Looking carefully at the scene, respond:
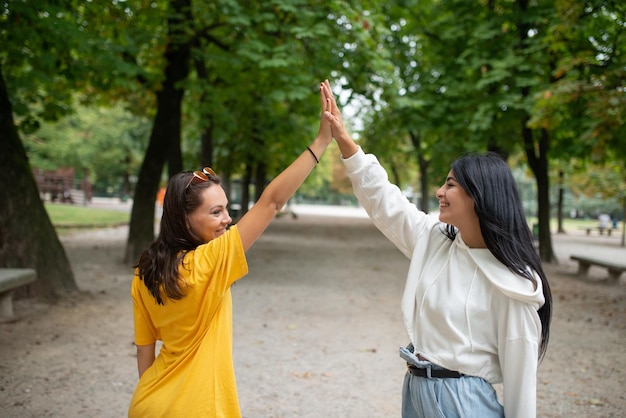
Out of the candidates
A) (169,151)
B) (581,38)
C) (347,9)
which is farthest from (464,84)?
(169,151)

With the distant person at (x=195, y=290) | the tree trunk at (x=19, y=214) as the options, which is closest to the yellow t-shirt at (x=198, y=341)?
the distant person at (x=195, y=290)

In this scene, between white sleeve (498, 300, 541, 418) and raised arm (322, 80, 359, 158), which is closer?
white sleeve (498, 300, 541, 418)

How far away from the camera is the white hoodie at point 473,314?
182 centimetres

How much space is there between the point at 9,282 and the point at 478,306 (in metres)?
6.03

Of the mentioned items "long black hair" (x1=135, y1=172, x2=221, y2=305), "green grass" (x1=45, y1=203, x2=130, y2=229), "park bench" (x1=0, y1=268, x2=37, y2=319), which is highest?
"long black hair" (x1=135, y1=172, x2=221, y2=305)

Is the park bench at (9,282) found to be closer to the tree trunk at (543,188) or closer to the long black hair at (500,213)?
the long black hair at (500,213)

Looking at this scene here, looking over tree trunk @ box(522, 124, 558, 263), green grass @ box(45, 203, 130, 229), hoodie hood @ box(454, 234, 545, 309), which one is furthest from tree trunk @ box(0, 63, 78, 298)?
green grass @ box(45, 203, 130, 229)

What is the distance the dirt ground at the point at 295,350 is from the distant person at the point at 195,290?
95.0 inches

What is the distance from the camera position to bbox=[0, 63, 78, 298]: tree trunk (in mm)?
7508

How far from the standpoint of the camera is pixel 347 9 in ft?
27.8

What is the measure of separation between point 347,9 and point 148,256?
717 centimetres

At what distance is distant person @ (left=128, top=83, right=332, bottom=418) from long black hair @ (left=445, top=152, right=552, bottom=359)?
60cm

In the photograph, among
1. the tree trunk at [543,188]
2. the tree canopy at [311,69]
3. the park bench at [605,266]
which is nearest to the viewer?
the tree canopy at [311,69]

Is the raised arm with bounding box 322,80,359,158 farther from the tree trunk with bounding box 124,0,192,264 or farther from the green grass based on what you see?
the green grass
